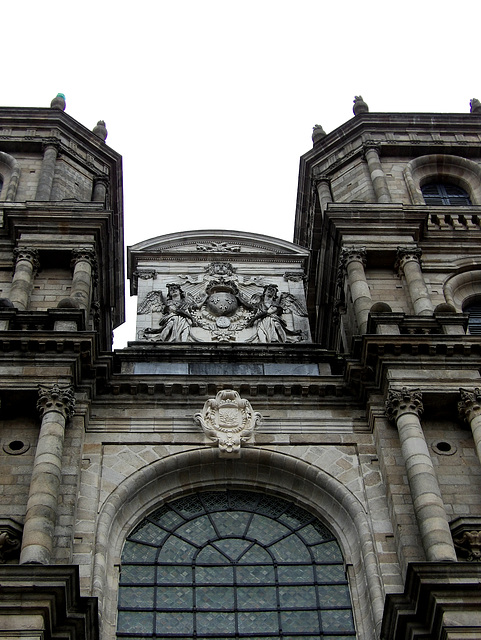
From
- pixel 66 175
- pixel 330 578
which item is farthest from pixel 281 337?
pixel 66 175

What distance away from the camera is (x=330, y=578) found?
66.3 feet

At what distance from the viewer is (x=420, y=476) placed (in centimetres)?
1995

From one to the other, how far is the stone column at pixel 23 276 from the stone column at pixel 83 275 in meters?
1.01

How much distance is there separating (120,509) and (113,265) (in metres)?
11.8

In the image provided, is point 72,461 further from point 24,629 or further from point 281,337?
point 281,337

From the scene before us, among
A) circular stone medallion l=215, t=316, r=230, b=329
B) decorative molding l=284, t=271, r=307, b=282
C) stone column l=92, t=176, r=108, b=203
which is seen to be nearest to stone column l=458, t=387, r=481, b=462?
circular stone medallion l=215, t=316, r=230, b=329

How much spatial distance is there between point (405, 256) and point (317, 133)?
10505 mm

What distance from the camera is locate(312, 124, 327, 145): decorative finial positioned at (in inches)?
1422

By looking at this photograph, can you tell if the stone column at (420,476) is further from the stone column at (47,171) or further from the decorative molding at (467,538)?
the stone column at (47,171)

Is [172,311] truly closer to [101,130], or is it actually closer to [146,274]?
[146,274]

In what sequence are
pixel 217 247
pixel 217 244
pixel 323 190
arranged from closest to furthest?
pixel 217 247
pixel 217 244
pixel 323 190

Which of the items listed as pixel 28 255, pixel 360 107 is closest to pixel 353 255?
pixel 28 255

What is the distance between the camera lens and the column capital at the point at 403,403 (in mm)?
21766

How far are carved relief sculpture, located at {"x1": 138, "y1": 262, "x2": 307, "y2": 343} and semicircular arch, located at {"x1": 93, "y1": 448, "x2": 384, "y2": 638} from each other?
193 inches
